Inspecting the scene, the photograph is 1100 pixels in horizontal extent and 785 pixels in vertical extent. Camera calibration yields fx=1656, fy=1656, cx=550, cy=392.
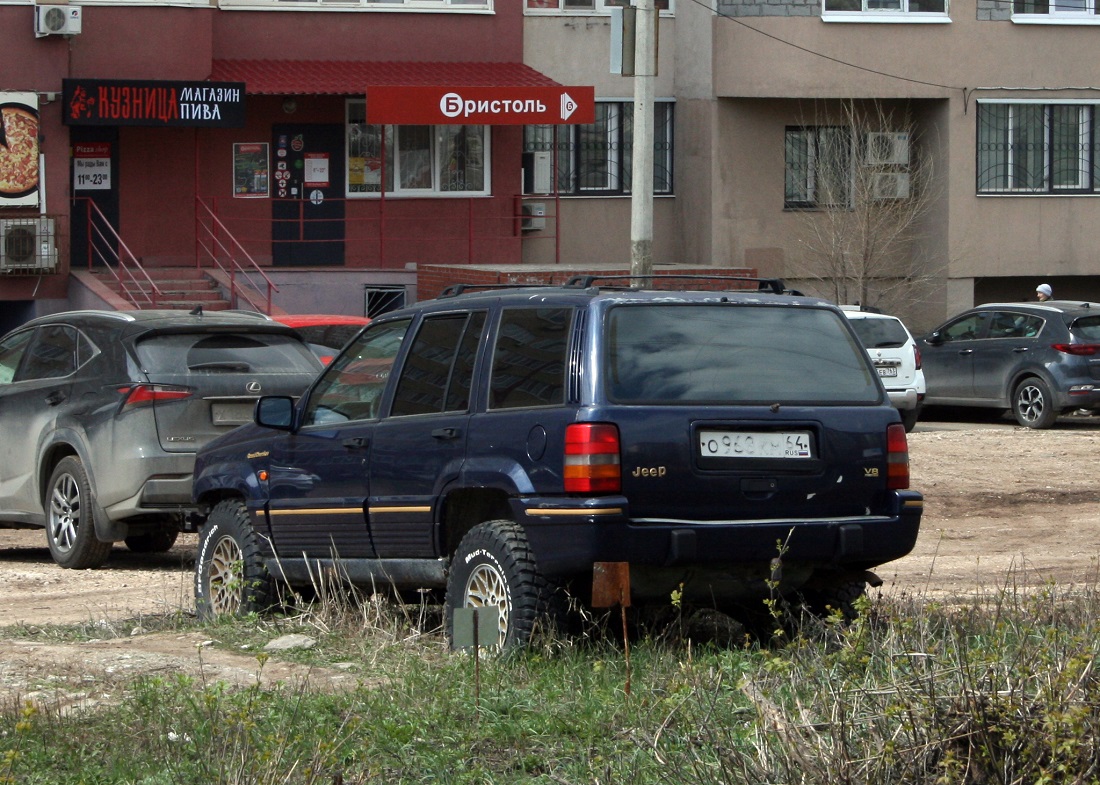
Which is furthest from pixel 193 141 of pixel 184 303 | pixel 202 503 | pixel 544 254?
pixel 202 503

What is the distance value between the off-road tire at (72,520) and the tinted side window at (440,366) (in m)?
3.98

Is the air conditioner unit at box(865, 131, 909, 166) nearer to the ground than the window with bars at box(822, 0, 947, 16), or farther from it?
nearer to the ground

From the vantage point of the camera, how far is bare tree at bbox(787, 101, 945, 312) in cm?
2848

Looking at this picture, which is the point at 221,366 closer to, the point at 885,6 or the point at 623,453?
the point at 623,453

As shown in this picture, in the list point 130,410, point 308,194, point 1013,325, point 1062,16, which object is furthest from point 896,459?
point 1062,16

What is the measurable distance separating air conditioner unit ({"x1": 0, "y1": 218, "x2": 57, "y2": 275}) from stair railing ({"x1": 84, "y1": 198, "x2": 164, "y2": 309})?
92cm

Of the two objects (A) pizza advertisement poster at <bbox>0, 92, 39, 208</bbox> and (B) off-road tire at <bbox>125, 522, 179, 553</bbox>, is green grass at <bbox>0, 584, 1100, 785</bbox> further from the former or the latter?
(A) pizza advertisement poster at <bbox>0, 92, 39, 208</bbox>

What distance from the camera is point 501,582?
22.9 feet

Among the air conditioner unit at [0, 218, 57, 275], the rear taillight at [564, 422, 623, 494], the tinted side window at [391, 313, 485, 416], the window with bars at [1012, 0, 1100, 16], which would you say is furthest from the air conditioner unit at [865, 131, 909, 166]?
the rear taillight at [564, 422, 623, 494]

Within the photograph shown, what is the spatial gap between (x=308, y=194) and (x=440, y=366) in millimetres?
20988

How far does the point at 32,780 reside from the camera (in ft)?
16.4

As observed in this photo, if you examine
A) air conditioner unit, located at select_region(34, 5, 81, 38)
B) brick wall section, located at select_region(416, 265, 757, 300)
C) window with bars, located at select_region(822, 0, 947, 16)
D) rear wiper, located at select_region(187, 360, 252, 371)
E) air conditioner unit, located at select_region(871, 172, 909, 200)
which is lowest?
rear wiper, located at select_region(187, 360, 252, 371)

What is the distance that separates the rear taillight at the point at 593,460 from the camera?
6.65 meters

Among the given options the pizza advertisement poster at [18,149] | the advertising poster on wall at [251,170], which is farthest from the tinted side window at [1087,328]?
the pizza advertisement poster at [18,149]
